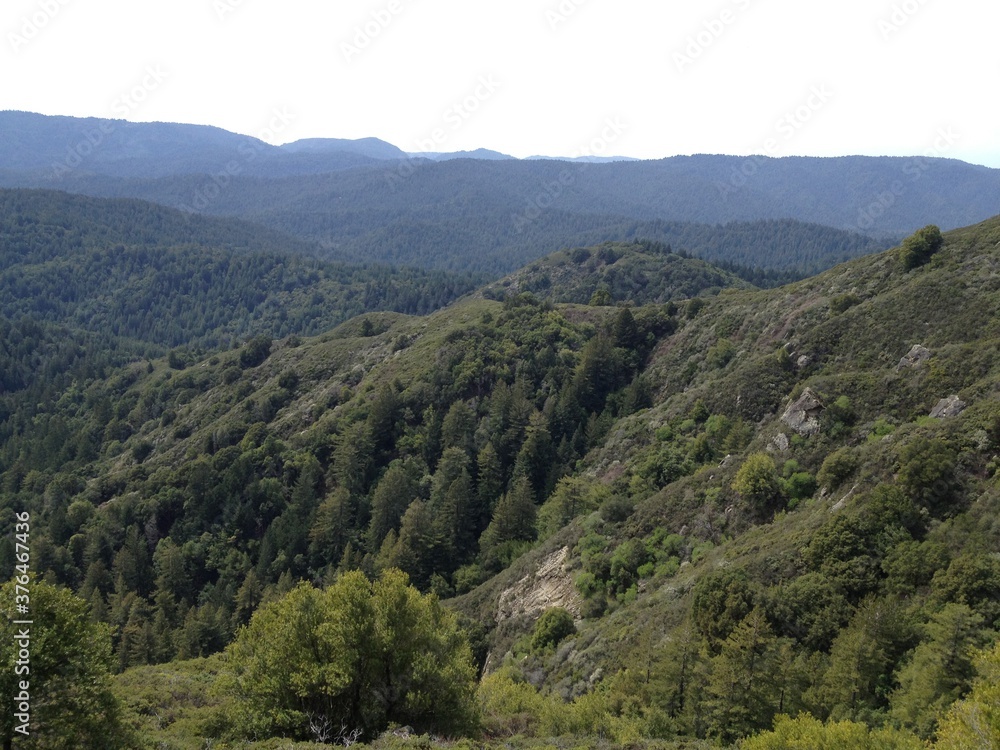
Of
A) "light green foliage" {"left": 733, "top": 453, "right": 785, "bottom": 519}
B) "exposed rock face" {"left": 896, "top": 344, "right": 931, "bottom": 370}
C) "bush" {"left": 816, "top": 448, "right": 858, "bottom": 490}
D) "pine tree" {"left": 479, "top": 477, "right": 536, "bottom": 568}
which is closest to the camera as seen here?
"bush" {"left": 816, "top": 448, "right": 858, "bottom": 490}

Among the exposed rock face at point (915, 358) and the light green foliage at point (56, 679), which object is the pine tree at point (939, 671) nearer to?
the light green foliage at point (56, 679)

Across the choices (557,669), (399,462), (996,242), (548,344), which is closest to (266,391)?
(399,462)

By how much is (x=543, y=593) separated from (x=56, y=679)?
1393 inches

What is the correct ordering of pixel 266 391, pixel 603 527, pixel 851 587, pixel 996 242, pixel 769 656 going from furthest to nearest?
1. pixel 266 391
2. pixel 996 242
3. pixel 603 527
4. pixel 851 587
5. pixel 769 656

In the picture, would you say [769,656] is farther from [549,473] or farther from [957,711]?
[549,473]

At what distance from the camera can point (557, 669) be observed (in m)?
38.0

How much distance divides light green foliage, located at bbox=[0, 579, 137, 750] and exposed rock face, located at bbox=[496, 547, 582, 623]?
31.2m

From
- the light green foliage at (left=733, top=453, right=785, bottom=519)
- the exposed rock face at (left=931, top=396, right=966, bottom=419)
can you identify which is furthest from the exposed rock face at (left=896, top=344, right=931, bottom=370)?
the light green foliage at (left=733, top=453, right=785, bottom=519)

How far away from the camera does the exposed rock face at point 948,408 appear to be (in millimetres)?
37828

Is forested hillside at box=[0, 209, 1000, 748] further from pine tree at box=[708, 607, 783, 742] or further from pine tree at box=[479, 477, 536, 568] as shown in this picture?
pine tree at box=[479, 477, 536, 568]

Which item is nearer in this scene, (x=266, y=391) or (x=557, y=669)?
(x=557, y=669)

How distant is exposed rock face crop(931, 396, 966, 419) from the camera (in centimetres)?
3783

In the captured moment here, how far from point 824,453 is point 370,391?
73.7m

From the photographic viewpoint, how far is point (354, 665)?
84.6ft
